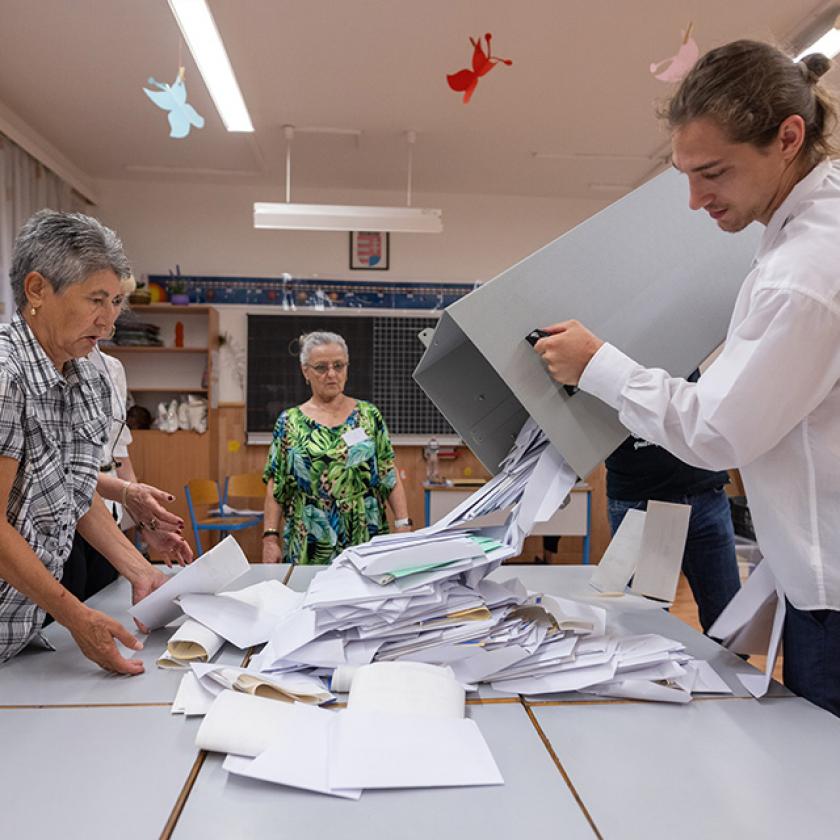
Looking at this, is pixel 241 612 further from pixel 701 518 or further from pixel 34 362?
pixel 701 518

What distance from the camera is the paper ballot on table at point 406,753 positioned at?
2.57ft

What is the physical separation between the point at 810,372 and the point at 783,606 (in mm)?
400

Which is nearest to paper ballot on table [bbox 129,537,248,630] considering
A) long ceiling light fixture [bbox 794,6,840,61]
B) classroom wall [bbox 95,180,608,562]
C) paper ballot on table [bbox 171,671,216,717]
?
paper ballot on table [bbox 171,671,216,717]

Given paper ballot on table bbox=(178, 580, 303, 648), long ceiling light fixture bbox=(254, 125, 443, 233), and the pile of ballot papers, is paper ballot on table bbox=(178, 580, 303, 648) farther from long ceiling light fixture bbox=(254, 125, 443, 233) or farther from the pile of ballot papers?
long ceiling light fixture bbox=(254, 125, 443, 233)

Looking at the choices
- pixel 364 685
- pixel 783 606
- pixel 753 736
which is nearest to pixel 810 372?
pixel 783 606

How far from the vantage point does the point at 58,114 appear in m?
4.13

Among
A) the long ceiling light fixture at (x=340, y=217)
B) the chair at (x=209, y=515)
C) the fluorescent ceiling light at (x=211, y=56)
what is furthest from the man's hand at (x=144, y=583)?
the chair at (x=209, y=515)

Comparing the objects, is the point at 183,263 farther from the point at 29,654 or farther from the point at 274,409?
the point at 29,654

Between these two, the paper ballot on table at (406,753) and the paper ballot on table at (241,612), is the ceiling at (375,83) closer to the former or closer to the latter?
the paper ballot on table at (241,612)

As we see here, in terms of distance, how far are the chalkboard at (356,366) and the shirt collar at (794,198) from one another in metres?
4.36

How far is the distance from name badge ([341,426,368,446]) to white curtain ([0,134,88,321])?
7.67 feet

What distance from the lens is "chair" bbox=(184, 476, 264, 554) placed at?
4.69 meters

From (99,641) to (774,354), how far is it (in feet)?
3.66

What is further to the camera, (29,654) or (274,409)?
(274,409)
